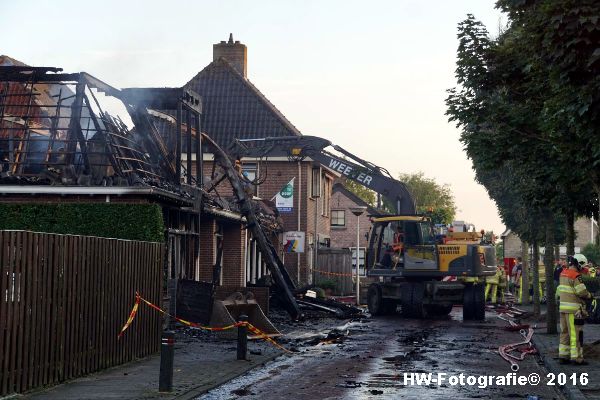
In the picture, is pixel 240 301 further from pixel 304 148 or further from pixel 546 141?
pixel 304 148

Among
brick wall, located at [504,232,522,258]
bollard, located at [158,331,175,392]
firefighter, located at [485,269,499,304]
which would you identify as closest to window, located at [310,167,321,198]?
firefighter, located at [485,269,499,304]

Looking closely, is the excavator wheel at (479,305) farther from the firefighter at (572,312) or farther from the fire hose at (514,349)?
the firefighter at (572,312)

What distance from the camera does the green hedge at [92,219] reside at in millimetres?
19750

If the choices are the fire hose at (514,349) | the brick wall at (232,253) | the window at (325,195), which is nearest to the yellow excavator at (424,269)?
the brick wall at (232,253)

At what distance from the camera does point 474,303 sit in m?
29.5

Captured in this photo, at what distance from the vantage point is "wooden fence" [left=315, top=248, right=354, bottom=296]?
44875 millimetres

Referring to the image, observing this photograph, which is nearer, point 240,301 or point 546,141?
point 546,141

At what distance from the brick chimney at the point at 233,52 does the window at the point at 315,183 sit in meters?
6.10

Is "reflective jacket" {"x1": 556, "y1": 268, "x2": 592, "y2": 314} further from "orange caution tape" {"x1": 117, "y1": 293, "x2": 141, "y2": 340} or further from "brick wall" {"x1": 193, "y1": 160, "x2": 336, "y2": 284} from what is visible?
"brick wall" {"x1": 193, "y1": 160, "x2": 336, "y2": 284}

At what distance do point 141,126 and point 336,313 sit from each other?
878cm

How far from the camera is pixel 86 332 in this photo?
1384 cm

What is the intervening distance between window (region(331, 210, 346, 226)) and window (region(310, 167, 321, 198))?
15.1 m

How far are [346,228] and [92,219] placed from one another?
4123 cm

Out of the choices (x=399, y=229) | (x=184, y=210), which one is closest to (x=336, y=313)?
(x=399, y=229)
